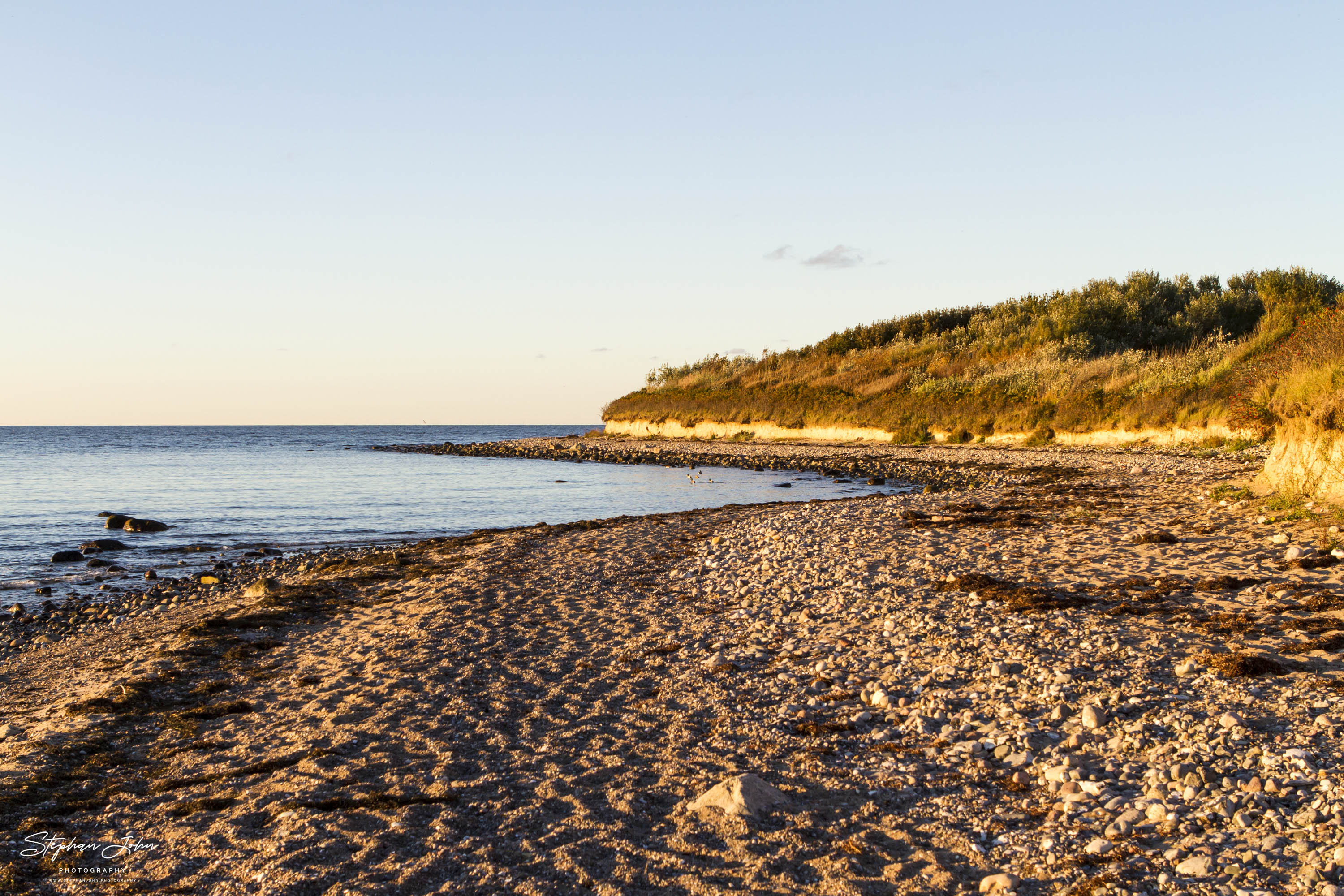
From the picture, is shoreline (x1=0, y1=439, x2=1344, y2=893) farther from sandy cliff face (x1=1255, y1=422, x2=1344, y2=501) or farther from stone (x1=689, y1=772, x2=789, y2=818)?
sandy cliff face (x1=1255, y1=422, x2=1344, y2=501)

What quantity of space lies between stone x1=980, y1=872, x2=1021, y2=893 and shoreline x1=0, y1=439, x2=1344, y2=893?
4.1 inches

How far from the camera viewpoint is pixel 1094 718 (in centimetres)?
589

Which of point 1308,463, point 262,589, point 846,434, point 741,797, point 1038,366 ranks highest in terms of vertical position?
point 1038,366

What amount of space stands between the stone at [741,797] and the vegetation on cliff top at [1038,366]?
27.2 meters

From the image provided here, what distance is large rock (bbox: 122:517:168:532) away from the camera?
21109mm

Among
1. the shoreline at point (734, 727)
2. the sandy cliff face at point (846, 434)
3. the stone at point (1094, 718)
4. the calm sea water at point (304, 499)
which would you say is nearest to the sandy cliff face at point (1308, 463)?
the shoreline at point (734, 727)

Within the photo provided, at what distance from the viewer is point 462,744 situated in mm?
6461

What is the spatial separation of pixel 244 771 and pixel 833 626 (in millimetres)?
5927

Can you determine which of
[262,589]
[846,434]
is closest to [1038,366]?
[846,434]

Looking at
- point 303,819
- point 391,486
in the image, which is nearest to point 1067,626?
point 303,819

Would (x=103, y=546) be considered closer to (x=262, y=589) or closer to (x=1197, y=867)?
(x=262, y=589)

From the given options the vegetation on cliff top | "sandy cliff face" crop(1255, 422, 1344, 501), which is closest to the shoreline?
"sandy cliff face" crop(1255, 422, 1344, 501)

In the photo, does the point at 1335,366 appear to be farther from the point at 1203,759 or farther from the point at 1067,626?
the point at 1203,759

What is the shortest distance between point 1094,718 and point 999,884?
2.25 meters
